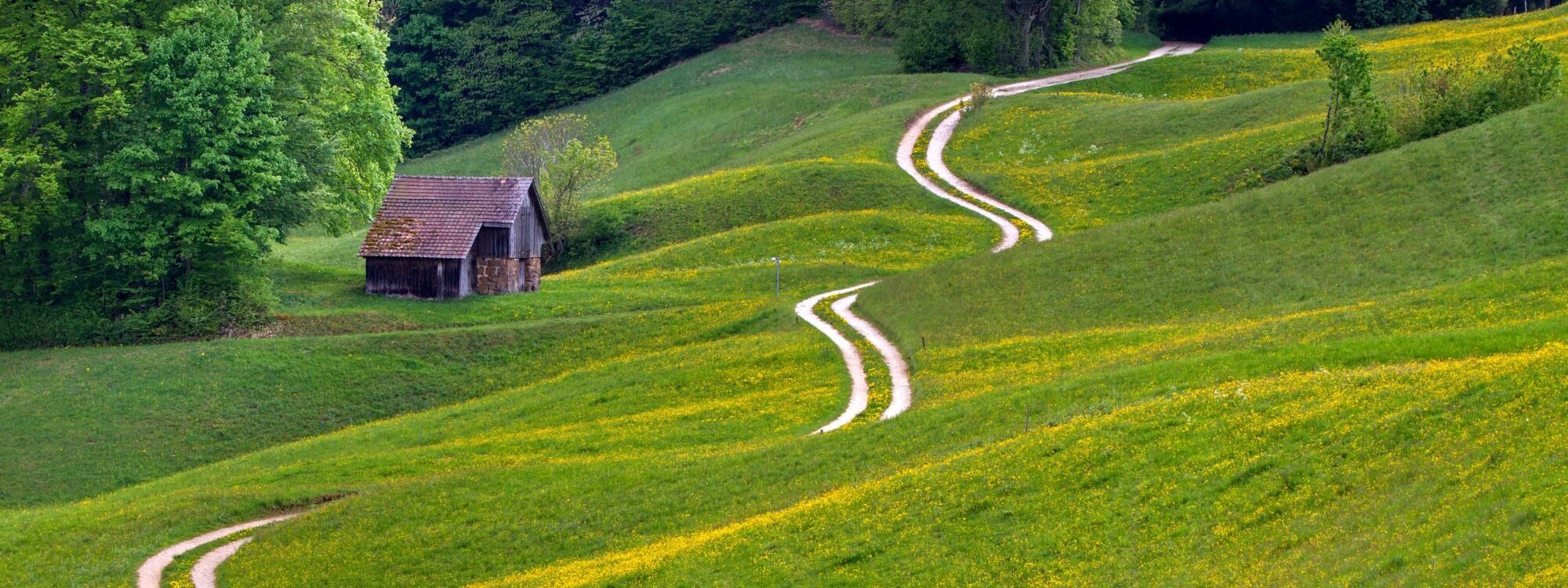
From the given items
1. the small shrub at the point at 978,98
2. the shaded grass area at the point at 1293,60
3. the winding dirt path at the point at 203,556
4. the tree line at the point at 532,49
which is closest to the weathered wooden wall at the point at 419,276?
the winding dirt path at the point at 203,556

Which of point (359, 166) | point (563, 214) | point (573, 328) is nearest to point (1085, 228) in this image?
point (573, 328)

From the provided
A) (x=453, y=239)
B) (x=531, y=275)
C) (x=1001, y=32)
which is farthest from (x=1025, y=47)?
(x=453, y=239)

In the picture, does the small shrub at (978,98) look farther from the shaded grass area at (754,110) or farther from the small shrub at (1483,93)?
the small shrub at (1483,93)

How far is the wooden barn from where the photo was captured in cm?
6022

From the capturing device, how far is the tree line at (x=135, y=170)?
175 feet

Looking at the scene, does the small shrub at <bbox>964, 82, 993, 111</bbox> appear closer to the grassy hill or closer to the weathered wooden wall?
the grassy hill

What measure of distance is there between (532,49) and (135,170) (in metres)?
72.8

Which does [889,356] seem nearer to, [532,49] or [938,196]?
[938,196]

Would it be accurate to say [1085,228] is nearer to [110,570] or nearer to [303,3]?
[303,3]

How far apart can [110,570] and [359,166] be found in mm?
35717

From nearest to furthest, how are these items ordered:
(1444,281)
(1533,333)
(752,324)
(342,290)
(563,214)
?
(1533,333) → (1444,281) → (752,324) → (342,290) → (563,214)

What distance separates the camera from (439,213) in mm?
61781

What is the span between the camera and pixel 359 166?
67500mm

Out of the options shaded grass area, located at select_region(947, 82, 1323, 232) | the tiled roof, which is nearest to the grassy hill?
shaded grass area, located at select_region(947, 82, 1323, 232)
